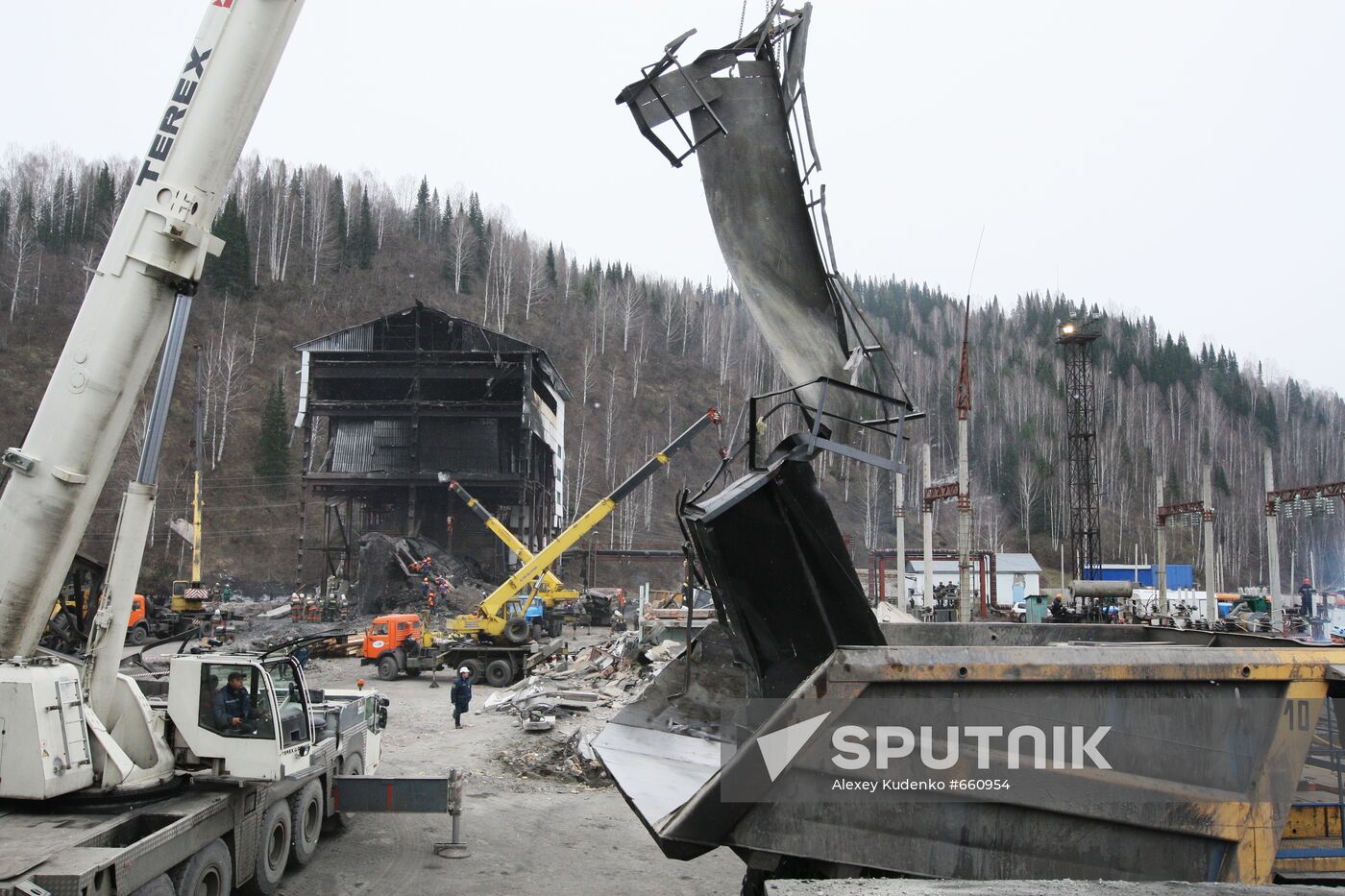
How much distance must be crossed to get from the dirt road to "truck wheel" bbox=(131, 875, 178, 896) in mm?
2123

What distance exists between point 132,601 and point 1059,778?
696cm

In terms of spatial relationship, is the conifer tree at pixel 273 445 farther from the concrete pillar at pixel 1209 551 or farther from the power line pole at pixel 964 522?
the concrete pillar at pixel 1209 551

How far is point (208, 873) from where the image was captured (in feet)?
23.1

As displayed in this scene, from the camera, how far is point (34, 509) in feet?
22.1

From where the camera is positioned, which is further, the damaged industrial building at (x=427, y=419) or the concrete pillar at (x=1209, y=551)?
the damaged industrial building at (x=427, y=419)

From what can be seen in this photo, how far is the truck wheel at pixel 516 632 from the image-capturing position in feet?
80.3

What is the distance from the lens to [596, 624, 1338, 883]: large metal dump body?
Result: 4.18 m

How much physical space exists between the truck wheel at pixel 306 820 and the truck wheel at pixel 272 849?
12 cm

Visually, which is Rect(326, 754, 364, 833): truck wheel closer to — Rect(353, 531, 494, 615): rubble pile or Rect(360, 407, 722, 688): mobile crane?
Rect(360, 407, 722, 688): mobile crane

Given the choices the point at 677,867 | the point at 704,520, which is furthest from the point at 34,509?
the point at 677,867

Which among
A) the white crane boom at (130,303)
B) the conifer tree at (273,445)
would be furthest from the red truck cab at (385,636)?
the conifer tree at (273,445)

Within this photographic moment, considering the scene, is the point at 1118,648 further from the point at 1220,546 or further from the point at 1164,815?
the point at 1220,546

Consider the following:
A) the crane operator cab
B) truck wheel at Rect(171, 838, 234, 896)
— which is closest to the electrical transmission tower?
the crane operator cab

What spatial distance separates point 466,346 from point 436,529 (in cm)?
957
